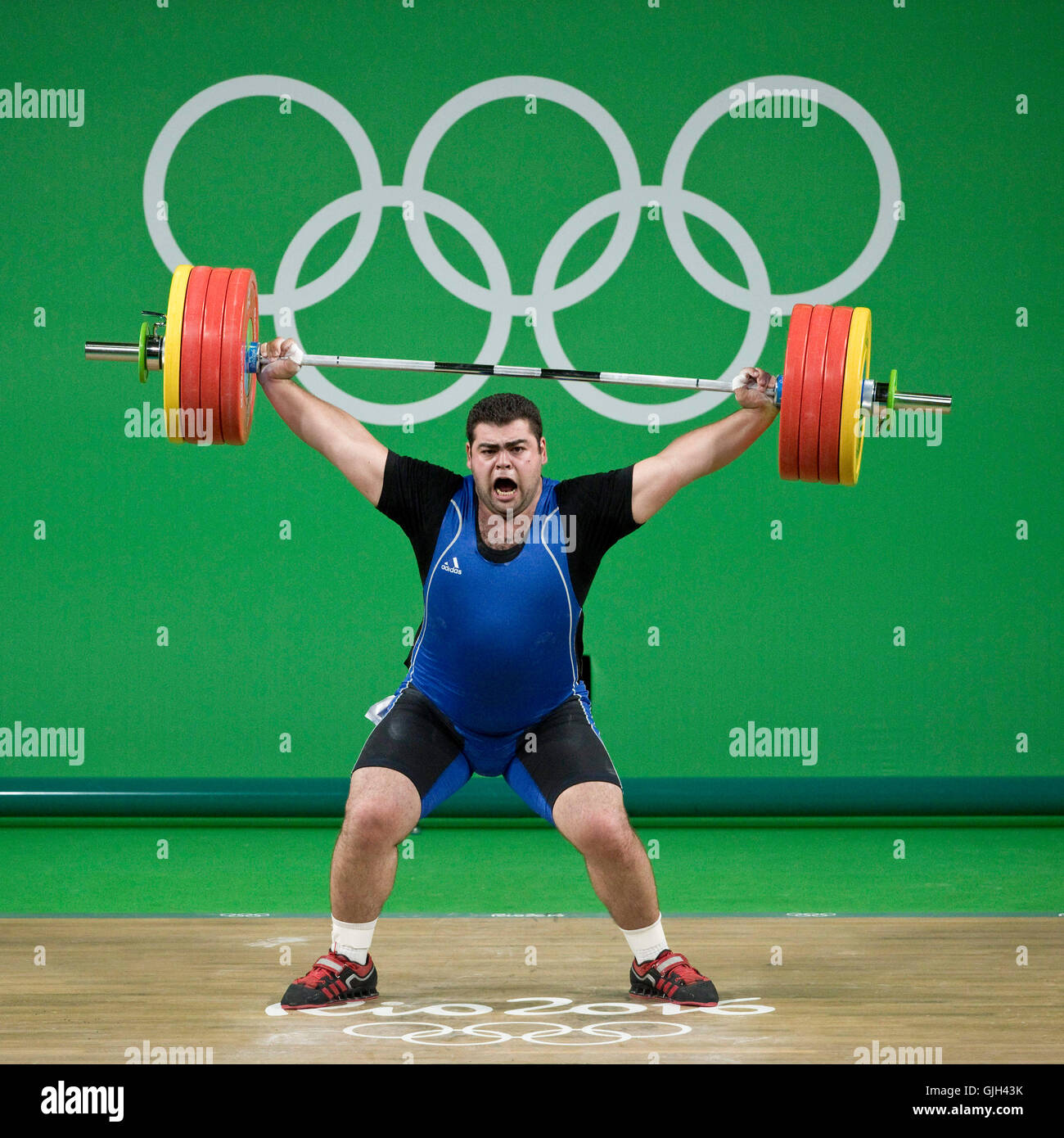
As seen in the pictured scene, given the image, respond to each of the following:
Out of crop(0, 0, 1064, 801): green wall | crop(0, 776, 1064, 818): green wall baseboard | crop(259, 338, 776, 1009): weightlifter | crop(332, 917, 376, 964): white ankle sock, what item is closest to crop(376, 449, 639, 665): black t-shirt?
crop(259, 338, 776, 1009): weightlifter

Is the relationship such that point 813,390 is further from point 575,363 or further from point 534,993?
point 575,363

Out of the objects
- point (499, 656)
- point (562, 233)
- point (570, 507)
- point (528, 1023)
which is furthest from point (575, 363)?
point (528, 1023)

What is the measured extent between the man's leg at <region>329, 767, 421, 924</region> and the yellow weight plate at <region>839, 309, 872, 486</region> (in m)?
1.24

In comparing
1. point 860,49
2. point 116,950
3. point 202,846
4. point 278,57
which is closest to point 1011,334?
point 860,49

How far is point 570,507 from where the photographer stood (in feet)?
11.5

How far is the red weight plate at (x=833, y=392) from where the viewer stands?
3.39m

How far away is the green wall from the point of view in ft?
20.6

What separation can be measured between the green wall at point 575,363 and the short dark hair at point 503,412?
2837 mm

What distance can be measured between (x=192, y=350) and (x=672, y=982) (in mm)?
1798

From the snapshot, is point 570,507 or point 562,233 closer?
point 570,507

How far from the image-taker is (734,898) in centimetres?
473

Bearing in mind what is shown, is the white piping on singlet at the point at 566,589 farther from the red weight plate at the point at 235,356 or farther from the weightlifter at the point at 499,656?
the red weight plate at the point at 235,356

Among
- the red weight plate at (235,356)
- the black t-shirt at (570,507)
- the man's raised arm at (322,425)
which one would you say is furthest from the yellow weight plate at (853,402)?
the red weight plate at (235,356)

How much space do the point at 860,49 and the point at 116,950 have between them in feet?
15.5
